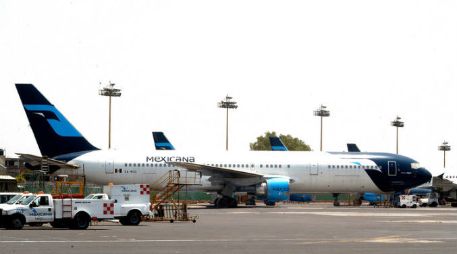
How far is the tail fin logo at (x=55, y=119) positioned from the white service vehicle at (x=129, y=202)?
908 inches

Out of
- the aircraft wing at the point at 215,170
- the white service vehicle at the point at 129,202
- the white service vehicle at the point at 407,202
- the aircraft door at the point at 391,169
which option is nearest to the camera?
the white service vehicle at the point at 129,202

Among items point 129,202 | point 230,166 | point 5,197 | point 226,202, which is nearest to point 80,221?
point 129,202

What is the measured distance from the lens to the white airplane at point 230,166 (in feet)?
198

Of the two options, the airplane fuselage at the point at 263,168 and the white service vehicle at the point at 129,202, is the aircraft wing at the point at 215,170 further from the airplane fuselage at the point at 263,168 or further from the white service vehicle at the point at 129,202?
the white service vehicle at the point at 129,202

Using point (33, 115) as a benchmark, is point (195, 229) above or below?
below

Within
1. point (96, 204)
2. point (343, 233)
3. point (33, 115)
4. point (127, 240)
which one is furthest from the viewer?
point (33, 115)

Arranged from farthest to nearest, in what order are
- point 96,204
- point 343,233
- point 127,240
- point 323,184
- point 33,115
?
1. point 323,184
2. point 33,115
3. point 96,204
4. point 343,233
5. point 127,240

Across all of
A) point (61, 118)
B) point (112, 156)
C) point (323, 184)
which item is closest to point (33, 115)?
point (61, 118)

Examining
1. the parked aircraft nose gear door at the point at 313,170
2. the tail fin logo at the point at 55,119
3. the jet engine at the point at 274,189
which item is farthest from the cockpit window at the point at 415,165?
the tail fin logo at the point at 55,119

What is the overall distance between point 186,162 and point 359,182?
43.3 ft

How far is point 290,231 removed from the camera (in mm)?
33156

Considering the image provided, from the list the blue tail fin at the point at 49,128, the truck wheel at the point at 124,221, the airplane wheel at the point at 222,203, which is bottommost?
the truck wheel at the point at 124,221

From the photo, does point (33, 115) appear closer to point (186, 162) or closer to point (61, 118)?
point (61, 118)

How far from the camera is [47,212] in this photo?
112ft
